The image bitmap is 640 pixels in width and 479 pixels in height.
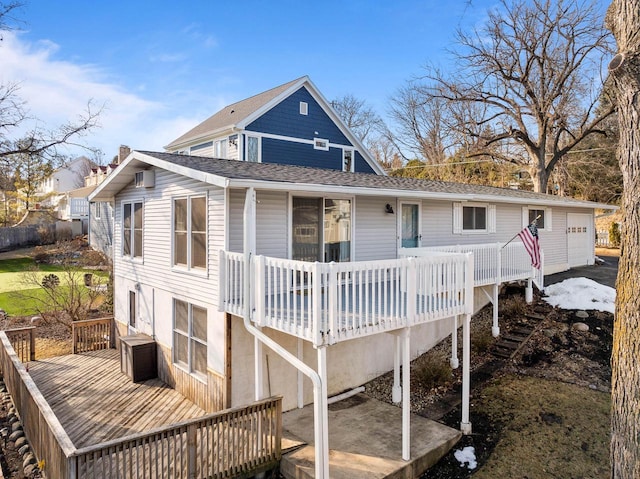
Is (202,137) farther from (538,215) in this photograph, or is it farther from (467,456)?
(467,456)

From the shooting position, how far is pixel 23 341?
34.6 feet

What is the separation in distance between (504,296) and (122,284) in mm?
11193

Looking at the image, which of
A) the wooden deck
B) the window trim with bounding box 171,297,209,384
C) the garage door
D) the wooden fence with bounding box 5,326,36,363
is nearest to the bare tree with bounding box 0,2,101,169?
the wooden fence with bounding box 5,326,36,363

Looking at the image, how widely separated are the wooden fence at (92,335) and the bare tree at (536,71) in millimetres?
21606

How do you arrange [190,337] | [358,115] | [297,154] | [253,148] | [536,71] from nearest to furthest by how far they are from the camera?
[190,337] < [253,148] < [297,154] < [536,71] < [358,115]

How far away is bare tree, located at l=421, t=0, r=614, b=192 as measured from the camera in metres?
20.8

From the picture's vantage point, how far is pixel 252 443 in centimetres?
579

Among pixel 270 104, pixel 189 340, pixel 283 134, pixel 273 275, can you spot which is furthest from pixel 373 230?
pixel 270 104

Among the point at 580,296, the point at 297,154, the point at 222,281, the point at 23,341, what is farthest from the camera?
the point at 297,154

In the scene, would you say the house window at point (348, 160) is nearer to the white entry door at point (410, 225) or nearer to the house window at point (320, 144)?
the house window at point (320, 144)

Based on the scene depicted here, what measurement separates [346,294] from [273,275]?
1748mm

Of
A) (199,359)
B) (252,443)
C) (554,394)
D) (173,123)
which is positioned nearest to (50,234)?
(173,123)

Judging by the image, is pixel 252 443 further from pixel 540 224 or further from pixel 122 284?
pixel 540 224

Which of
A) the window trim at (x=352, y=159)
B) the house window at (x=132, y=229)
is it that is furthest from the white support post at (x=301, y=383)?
the window trim at (x=352, y=159)
